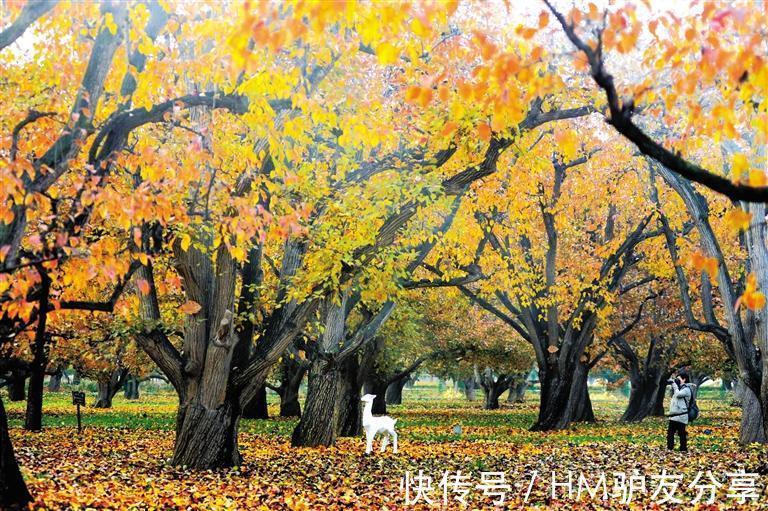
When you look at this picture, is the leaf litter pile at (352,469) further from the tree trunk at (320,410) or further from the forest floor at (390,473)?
the tree trunk at (320,410)

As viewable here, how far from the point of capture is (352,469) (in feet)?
46.3

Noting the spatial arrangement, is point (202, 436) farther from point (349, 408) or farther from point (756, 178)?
point (756, 178)

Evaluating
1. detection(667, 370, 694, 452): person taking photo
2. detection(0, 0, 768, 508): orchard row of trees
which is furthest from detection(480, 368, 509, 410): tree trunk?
detection(667, 370, 694, 452): person taking photo

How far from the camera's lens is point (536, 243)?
27.4m

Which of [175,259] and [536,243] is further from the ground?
[536,243]

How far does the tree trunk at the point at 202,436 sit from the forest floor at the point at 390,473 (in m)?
0.31

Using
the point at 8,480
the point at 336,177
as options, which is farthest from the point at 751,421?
the point at 8,480

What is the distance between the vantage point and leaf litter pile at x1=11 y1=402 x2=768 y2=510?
10.3 m

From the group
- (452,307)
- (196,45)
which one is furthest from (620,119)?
(452,307)

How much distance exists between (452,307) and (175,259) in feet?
65.2

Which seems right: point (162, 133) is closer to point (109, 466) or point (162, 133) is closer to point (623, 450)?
point (109, 466)

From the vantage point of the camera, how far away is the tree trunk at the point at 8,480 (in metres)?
7.83

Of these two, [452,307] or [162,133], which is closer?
[162,133]

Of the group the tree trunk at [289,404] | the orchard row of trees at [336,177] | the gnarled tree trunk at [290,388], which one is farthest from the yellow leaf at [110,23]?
the tree trunk at [289,404]
